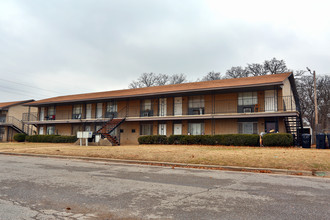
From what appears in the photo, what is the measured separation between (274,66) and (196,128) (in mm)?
25446

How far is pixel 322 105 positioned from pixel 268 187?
142 feet

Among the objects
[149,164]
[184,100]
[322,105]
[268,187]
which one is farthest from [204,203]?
[322,105]

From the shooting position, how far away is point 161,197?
588cm

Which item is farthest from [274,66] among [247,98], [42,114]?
[42,114]

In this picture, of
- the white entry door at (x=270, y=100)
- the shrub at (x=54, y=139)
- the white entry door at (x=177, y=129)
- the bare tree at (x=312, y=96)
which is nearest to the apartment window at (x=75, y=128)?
the shrub at (x=54, y=139)

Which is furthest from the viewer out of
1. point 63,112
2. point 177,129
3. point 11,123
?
point 11,123

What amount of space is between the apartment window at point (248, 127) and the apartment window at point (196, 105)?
3910mm

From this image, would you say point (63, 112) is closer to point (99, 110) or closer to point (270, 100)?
point (99, 110)

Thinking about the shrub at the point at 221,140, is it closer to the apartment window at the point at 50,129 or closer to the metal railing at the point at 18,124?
the apartment window at the point at 50,129

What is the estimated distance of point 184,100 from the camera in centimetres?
2603

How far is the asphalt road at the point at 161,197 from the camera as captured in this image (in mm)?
4719

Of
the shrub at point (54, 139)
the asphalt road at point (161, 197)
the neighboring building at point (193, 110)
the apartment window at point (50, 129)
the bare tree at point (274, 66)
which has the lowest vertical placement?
the asphalt road at point (161, 197)

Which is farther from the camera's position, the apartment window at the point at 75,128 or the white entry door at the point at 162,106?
the apartment window at the point at 75,128

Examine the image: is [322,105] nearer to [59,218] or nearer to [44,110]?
[44,110]
